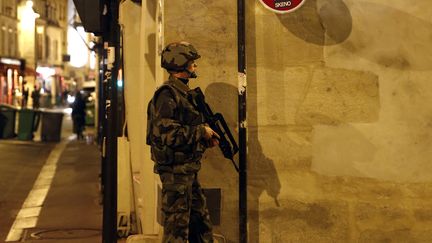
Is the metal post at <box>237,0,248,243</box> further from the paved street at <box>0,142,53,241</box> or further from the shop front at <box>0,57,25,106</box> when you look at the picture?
the shop front at <box>0,57,25,106</box>

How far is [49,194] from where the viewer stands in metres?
10.2

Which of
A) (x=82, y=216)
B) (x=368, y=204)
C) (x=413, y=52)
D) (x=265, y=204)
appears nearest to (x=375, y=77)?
(x=413, y=52)

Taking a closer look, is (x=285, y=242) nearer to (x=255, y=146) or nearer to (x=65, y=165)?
(x=255, y=146)

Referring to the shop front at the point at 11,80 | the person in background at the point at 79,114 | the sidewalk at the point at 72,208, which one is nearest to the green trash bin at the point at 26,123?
the person in background at the point at 79,114

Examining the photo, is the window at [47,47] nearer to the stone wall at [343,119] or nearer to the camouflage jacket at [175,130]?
the stone wall at [343,119]

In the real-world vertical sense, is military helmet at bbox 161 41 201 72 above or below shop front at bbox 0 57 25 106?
below

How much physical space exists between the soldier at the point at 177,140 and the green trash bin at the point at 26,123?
14868mm

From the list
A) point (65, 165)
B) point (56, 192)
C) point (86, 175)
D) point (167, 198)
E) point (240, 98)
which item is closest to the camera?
point (167, 198)

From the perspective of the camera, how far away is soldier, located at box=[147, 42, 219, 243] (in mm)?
4574

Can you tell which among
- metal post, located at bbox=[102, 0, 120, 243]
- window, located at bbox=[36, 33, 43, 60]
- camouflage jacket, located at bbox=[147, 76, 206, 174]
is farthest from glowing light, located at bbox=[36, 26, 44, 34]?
camouflage jacket, located at bbox=[147, 76, 206, 174]

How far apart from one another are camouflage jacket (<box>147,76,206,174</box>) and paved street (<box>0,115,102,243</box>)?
9.51ft

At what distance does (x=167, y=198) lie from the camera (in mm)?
4645

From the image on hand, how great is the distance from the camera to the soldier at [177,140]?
457cm

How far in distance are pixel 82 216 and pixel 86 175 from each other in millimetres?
3992
